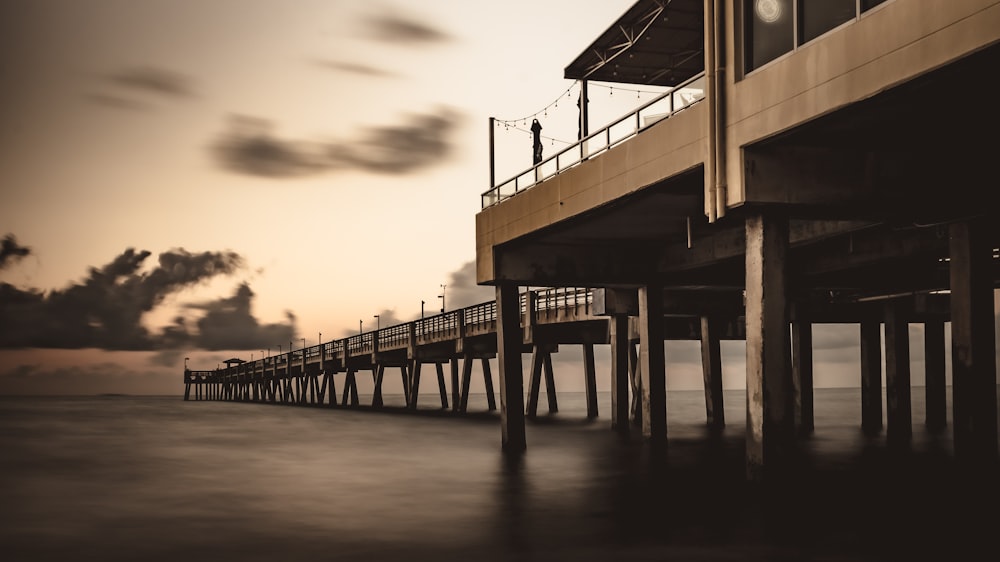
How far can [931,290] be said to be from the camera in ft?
102

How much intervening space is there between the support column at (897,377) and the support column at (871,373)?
1978 millimetres

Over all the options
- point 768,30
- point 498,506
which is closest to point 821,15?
point 768,30

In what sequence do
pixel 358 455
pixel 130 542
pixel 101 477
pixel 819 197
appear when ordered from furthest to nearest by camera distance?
→ 1. pixel 358 455
2. pixel 101 477
3. pixel 819 197
4. pixel 130 542

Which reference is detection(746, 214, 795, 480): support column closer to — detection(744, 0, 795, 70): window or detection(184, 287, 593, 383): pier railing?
detection(744, 0, 795, 70): window

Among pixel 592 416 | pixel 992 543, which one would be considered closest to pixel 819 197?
pixel 992 543

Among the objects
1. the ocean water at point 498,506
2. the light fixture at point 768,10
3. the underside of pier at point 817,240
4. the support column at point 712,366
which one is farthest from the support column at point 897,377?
the light fixture at point 768,10

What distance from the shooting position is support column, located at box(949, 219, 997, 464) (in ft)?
62.7

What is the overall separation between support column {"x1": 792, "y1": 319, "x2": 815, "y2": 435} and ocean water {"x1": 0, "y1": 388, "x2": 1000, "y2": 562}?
5.28m

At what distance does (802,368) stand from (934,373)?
15.1 ft

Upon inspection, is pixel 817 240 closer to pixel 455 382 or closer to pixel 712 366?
pixel 712 366

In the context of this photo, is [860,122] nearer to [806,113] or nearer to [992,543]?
[806,113]

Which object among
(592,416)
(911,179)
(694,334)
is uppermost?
(911,179)

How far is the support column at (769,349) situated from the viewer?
631 inches

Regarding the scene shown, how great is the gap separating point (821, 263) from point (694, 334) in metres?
20.6
